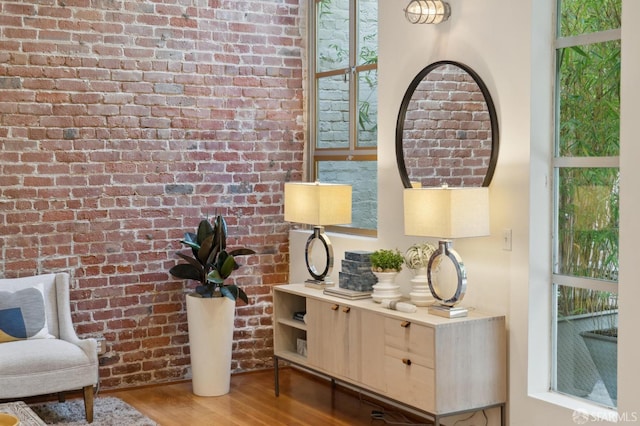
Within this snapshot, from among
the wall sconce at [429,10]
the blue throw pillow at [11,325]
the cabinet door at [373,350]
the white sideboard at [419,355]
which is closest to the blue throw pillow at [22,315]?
the blue throw pillow at [11,325]

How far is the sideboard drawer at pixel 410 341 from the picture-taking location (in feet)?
14.9

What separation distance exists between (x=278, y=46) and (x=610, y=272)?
3.35 metres

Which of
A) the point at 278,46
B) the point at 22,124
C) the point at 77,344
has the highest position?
the point at 278,46

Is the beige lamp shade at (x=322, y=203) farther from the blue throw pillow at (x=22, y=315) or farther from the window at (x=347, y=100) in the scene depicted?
the blue throw pillow at (x=22, y=315)

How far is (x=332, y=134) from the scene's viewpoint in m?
6.54

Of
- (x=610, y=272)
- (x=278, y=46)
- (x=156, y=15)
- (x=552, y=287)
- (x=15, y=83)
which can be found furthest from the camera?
(x=278, y=46)

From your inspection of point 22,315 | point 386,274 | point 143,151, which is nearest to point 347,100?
point 143,151

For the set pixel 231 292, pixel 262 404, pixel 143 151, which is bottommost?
pixel 262 404

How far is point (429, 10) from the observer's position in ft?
16.5

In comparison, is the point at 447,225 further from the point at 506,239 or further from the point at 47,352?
the point at 47,352

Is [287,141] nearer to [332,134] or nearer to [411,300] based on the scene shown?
[332,134]

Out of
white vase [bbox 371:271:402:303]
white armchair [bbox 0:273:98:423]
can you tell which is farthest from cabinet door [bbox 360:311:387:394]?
white armchair [bbox 0:273:98:423]

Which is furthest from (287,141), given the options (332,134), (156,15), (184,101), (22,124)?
(22,124)

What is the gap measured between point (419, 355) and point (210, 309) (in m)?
1.86
